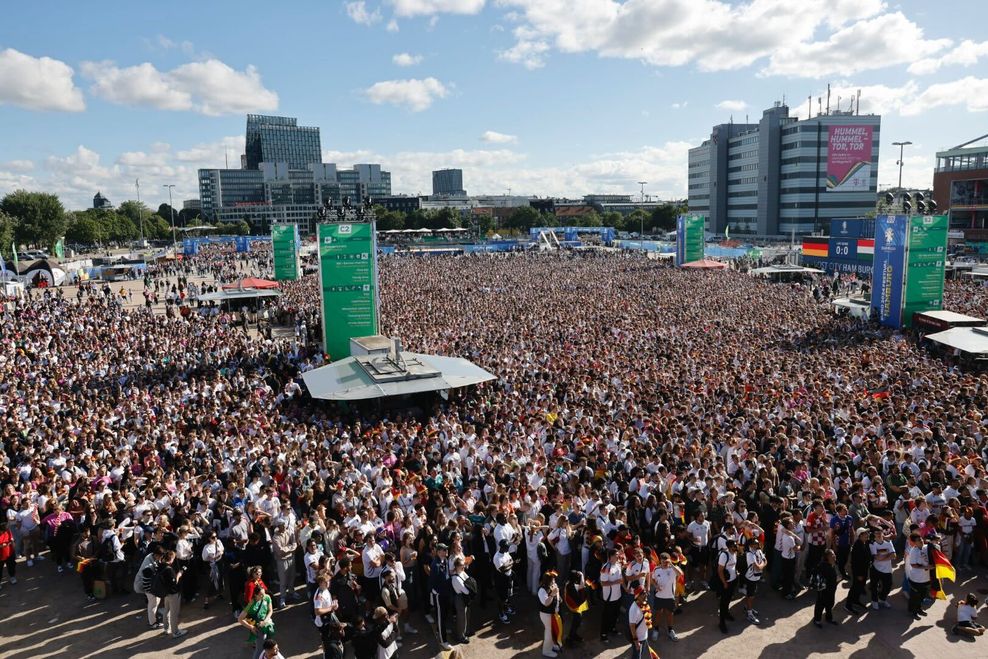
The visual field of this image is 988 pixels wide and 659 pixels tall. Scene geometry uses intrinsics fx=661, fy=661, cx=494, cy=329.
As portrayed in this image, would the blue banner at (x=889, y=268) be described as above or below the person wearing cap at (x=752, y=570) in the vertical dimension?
above

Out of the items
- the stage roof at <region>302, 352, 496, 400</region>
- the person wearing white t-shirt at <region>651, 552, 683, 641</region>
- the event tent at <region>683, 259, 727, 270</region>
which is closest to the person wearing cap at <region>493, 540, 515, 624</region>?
the person wearing white t-shirt at <region>651, 552, 683, 641</region>

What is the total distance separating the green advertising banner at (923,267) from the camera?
998 inches

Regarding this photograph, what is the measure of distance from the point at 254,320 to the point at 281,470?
24.2m

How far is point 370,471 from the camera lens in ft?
34.8

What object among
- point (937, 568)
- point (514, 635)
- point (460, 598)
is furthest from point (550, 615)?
point (937, 568)

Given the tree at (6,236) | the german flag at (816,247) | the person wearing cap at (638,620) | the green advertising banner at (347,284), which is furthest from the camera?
the tree at (6,236)

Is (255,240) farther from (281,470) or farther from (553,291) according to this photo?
(281,470)

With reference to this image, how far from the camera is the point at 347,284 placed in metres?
21.5

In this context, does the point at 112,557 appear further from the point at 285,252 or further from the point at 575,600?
the point at 285,252

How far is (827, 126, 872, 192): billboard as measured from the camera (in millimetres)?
88938

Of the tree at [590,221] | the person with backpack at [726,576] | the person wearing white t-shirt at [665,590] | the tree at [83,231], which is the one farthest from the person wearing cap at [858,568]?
the tree at [590,221]

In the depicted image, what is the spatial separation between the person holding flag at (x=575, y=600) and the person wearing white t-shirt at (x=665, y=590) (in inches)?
32.1

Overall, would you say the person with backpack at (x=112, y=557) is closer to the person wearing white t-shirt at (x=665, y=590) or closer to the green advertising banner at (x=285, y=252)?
the person wearing white t-shirt at (x=665, y=590)

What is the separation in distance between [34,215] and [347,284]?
78.9 meters
